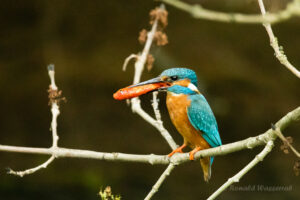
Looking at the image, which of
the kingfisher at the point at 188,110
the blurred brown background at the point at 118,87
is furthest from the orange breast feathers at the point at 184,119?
the blurred brown background at the point at 118,87

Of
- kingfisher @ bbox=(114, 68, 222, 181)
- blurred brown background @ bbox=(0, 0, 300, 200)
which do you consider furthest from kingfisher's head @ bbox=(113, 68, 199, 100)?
blurred brown background @ bbox=(0, 0, 300, 200)

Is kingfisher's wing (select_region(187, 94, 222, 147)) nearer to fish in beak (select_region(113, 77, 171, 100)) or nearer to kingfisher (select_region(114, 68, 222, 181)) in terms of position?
kingfisher (select_region(114, 68, 222, 181))

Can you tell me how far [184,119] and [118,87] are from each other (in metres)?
1.73

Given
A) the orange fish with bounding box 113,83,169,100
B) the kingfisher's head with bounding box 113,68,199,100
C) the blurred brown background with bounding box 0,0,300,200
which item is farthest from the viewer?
the blurred brown background with bounding box 0,0,300,200

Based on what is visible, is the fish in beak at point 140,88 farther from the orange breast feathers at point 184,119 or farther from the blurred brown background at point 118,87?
the blurred brown background at point 118,87

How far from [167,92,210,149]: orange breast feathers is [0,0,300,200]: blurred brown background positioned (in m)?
1.27

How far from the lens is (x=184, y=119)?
308cm

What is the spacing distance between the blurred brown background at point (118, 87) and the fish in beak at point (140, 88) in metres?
1.33

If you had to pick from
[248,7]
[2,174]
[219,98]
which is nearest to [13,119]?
[2,174]

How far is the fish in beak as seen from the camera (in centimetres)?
261

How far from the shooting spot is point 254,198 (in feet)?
17.1

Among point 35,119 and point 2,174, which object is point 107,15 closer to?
point 35,119

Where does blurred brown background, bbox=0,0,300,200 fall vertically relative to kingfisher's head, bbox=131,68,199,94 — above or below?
above

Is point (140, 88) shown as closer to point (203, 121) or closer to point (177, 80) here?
point (177, 80)
